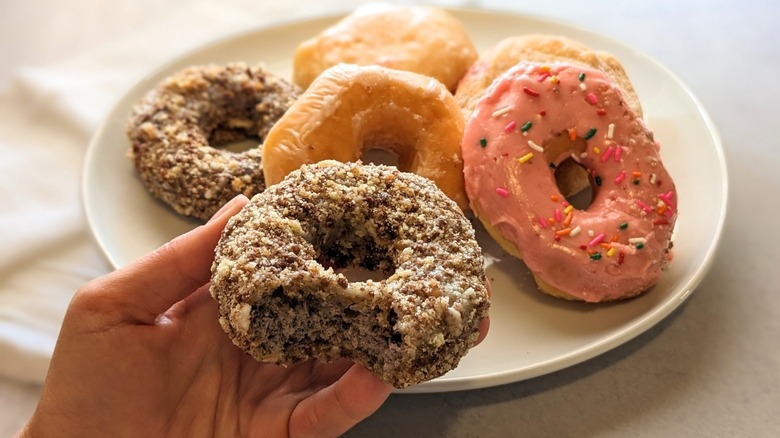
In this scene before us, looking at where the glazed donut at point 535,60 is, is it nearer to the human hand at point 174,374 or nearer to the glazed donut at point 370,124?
the glazed donut at point 370,124

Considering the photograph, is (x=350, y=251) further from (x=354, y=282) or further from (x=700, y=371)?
(x=700, y=371)

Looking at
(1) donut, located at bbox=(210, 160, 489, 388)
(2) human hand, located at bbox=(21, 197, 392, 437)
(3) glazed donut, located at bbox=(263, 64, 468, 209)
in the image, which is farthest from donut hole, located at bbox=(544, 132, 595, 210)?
(2) human hand, located at bbox=(21, 197, 392, 437)

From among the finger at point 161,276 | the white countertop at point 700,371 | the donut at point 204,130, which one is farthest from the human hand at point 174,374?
the donut at point 204,130

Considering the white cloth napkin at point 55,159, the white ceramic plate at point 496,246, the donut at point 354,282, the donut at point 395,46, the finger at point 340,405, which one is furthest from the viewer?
the donut at point 395,46

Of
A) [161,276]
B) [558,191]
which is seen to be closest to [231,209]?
[161,276]

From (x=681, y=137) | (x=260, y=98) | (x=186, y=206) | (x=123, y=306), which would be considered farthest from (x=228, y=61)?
(x=681, y=137)

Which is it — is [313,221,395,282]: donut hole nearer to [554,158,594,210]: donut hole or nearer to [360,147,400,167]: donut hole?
[360,147,400,167]: donut hole
